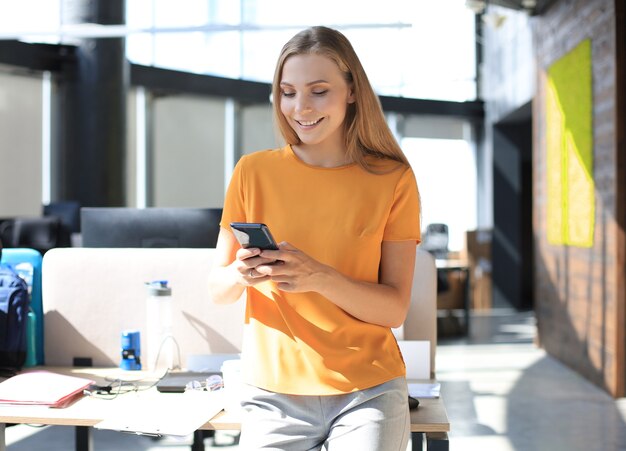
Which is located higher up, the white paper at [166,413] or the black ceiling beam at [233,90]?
the black ceiling beam at [233,90]

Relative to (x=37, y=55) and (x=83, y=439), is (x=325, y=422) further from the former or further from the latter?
(x=37, y=55)

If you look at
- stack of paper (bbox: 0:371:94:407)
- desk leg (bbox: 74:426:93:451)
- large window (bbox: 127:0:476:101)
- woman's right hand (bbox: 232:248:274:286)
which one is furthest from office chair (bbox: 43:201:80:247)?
woman's right hand (bbox: 232:248:274:286)

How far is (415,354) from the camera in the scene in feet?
7.54

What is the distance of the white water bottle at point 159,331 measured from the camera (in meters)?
2.45

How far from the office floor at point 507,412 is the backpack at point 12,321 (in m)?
1.73

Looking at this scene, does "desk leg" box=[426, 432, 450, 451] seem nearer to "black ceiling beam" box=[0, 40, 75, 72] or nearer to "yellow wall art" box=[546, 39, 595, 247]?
"yellow wall art" box=[546, 39, 595, 247]

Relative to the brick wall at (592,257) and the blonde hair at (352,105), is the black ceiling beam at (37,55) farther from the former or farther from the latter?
the blonde hair at (352,105)

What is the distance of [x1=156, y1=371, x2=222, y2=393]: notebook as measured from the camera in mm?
2137

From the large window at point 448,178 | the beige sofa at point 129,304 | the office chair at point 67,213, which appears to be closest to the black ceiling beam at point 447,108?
the large window at point 448,178

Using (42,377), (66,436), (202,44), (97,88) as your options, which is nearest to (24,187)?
(97,88)

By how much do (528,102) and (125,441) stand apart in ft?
22.7

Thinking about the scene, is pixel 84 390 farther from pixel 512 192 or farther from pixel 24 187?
pixel 512 192

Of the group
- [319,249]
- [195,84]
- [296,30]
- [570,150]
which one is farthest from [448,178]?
[319,249]

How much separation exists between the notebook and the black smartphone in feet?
2.54
